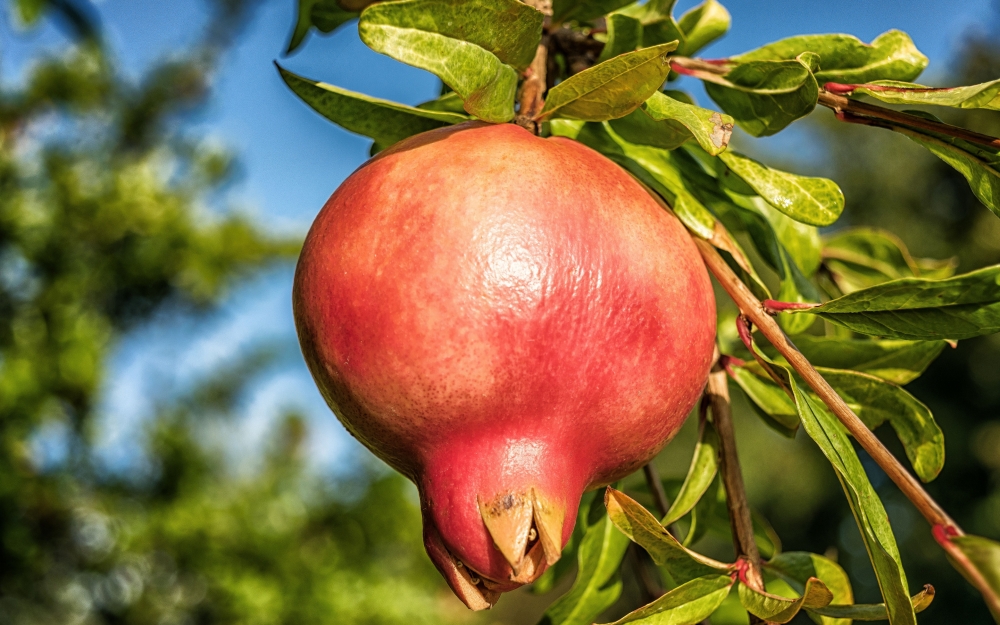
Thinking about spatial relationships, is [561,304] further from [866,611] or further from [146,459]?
[146,459]

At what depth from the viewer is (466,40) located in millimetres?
478

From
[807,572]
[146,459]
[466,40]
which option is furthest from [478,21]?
[146,459]

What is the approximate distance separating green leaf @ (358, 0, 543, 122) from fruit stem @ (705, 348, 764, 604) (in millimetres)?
244

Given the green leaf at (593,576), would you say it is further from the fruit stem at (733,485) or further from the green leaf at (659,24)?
the green leaf at (659,24)

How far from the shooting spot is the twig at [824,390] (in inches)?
17.9

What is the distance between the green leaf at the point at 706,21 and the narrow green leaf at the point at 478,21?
299 millimetres

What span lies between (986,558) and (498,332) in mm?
262

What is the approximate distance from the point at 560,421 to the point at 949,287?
22 cm

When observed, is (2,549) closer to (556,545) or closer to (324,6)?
(324,6)

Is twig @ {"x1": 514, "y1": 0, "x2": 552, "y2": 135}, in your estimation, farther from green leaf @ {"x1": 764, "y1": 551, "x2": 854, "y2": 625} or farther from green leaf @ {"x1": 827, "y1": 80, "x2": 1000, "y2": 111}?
green leaf @ {"x1": 764, "y1": 551, "x2": 854, "y2": 625}

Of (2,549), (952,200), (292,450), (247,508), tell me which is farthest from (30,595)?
(952,200)

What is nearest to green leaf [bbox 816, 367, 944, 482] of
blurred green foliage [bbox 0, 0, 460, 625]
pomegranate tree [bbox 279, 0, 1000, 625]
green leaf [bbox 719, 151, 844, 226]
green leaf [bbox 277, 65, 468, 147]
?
pomegranate tree [bbox 279, 0, 1000, 625]

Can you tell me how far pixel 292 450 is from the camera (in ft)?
10.1

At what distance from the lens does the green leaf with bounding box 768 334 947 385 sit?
65cm
